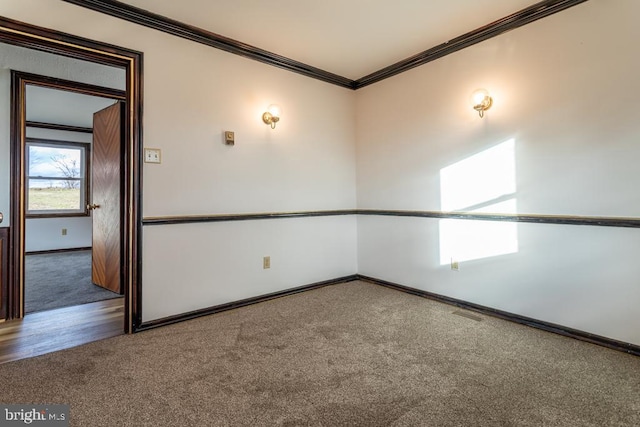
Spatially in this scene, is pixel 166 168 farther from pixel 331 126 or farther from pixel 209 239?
pixel 331 126

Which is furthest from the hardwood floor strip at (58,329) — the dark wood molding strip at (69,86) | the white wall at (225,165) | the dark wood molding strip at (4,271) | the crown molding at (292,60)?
the crown molding at (292,60)

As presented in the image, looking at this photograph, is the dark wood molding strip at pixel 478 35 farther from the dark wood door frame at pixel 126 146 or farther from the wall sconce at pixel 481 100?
the dark wood door frame at pixel 126 146

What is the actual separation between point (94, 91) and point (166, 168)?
188 centimetres

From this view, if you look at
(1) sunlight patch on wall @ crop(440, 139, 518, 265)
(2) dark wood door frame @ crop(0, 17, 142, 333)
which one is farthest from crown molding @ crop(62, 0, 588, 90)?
(1) sunlight patch on wall @ crop(440, 139, 518, 265)

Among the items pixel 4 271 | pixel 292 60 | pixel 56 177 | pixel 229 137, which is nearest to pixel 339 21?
pixel 292 60

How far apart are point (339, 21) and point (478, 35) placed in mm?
1223

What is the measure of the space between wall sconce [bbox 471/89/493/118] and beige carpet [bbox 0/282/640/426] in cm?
180

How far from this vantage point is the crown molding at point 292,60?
237 cm

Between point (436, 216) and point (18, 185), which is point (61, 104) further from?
point (436, 216)

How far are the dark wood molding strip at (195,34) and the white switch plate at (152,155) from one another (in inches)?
37.9

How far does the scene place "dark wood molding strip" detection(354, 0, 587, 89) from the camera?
7.83 ft

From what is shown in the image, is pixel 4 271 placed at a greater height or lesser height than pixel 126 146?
lesser

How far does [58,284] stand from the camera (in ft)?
12.8

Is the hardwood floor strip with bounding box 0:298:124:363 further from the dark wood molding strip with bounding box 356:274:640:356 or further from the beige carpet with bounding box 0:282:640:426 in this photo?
the dark wood molding strip with bounding box 356:274:640:356
